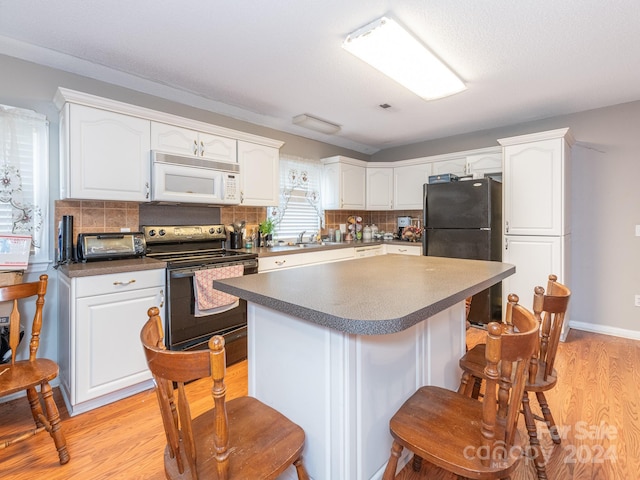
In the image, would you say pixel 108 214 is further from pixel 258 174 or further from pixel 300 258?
pixel 300 258

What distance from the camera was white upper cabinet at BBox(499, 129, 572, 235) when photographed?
10.4 ft

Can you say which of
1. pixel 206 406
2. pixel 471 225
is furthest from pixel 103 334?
pixel 471 225

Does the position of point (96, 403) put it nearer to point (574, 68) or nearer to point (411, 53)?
point (411, 53)

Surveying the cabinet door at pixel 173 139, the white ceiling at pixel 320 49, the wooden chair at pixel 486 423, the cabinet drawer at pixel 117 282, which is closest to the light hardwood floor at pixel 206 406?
the wooden chair at pixel 486 423

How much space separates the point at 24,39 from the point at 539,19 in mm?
3226

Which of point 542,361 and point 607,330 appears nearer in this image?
point 542,361

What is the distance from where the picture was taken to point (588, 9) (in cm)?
186

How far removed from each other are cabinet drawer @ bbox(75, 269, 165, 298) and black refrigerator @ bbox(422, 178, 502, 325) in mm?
2911

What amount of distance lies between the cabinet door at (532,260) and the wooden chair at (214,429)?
10.4ft

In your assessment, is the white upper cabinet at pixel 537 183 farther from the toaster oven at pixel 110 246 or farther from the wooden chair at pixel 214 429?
the toaster oven at pixel 110 246

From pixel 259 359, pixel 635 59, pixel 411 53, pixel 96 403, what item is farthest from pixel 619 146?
pixel 96 403

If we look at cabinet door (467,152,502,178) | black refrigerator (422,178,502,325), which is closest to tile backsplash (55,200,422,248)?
black refrigerator (422,178,502,325)

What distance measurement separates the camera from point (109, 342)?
6.91ft

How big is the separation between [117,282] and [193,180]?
1.06 m
